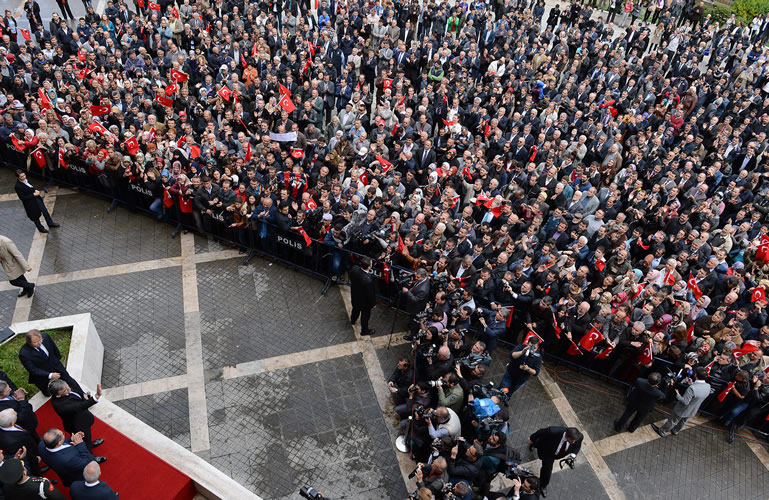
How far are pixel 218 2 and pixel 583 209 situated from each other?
17872mm

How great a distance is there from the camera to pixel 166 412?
9195mm

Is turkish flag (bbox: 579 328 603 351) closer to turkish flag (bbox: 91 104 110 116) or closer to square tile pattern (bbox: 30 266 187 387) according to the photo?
square tile pattern (bbox: 30 266 187 387)

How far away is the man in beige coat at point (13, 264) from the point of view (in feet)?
32.7

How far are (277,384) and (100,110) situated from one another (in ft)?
32.5

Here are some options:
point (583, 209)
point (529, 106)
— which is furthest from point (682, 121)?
point (583, 209)

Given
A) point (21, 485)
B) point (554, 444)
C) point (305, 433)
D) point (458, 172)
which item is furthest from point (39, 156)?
point (554, 444)

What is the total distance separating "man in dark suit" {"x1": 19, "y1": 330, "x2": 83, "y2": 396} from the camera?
302 inches

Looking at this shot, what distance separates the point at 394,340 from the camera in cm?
1097

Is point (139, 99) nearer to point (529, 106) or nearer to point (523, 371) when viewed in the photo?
point (529, 106)

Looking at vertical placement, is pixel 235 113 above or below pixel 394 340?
above

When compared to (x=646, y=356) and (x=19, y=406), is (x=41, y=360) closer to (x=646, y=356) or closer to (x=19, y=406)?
(x=19, y=406)

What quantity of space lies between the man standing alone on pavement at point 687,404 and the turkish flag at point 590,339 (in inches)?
61.7

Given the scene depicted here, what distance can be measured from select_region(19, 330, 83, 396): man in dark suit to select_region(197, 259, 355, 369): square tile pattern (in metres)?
2.61

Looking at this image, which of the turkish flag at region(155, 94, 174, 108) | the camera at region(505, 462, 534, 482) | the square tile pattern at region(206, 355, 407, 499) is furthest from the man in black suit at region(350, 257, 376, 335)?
the turkish flag at region(155, 94, 174, 108)
